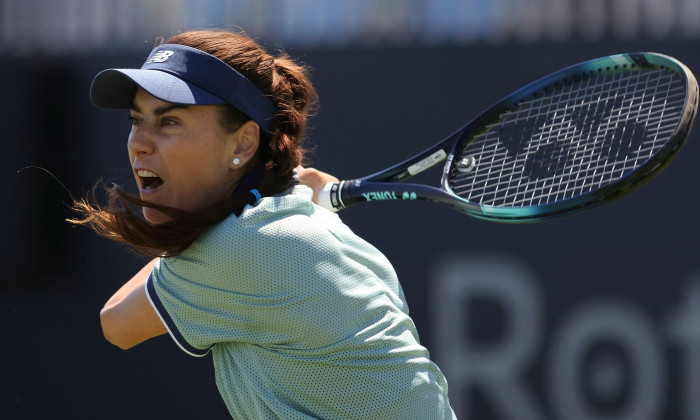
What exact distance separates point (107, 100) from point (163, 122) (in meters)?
0.20

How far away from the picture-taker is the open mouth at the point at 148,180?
211 centimetres

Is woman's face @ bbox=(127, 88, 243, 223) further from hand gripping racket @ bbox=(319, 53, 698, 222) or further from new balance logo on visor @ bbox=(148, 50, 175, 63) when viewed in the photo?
hand gripping racket @ bbox=(319, 53, 698, 222)

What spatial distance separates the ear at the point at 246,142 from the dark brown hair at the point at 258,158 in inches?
0.7

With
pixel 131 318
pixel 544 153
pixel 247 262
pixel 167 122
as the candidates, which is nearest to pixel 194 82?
pixel 167 122

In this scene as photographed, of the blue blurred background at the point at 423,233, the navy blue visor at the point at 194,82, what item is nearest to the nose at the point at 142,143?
the navy blue visor at the point at 194,82

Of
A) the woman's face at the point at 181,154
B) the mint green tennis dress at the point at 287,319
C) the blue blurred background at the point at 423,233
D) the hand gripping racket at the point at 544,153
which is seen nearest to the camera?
the mint green tennis dress at the point at 287,319

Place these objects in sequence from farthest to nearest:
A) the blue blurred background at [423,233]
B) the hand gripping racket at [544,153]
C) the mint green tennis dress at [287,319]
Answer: the blue blurred background at [423,233]
the hand gripping racket at [544,153]
the mint green tennis dress at [287,319]

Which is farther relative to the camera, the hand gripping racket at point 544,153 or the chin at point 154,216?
the hand gripping racket at point 544,153

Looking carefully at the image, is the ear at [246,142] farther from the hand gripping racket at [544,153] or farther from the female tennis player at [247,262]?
the hand gripping racket at [544,153]

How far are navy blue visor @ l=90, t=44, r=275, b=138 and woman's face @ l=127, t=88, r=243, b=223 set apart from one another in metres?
0.04

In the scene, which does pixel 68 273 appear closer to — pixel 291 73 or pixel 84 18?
pixel 84 18

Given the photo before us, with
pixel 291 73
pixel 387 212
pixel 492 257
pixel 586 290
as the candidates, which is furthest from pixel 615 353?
pixel 291 73

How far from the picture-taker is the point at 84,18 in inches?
202

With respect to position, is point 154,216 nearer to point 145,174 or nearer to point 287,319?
point 145,174
